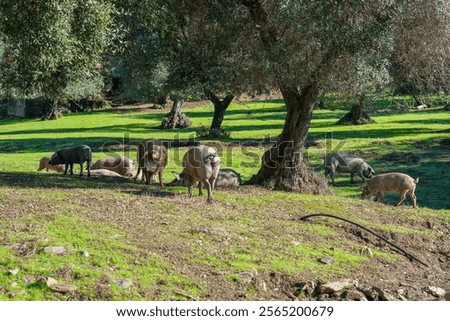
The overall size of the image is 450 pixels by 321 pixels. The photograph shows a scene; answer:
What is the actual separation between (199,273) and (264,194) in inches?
330

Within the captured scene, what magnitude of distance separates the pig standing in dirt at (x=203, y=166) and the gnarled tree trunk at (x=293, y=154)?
3525mm

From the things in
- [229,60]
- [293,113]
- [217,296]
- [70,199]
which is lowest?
[217,296]

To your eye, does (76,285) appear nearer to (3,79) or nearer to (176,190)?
(176,190)

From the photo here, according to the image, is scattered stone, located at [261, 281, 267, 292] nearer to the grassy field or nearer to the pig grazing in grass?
the grassy field

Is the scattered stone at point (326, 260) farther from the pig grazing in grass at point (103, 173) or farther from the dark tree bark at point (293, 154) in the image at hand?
the pig grazing in grass at point (103, 173)

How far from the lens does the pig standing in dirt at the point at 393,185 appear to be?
82.6 feet

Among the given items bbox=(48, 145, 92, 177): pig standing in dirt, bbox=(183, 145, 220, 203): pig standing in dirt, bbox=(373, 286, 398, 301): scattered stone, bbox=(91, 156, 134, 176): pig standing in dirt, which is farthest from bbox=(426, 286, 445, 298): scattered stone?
bbox=(91, 156, 134, 176): pig standing in dirt

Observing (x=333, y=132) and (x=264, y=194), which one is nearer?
(x=264, y=194)

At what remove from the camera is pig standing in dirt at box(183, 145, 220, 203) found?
2131 centimetres

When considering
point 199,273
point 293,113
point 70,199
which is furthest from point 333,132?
point 199,273

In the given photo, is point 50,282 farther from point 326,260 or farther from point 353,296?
point 326,260

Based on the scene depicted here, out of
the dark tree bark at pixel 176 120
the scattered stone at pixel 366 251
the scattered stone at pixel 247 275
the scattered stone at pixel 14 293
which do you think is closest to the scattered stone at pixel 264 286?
the scattered stone at pixel 247 275

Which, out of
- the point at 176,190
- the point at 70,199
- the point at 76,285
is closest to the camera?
the point at 76,285

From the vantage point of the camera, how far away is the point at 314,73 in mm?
22734
